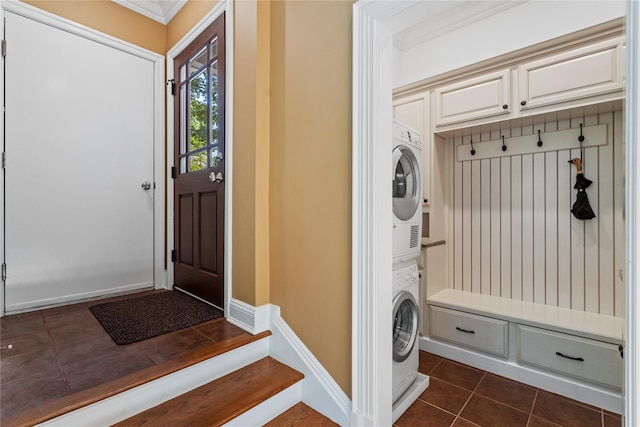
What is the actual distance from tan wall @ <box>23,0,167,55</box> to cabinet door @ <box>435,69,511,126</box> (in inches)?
103

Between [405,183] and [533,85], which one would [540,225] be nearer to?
[533,85]

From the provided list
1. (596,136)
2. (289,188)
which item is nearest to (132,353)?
(289,188)

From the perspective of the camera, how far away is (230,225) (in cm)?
206

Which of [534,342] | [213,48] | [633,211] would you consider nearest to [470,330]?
[534,342]

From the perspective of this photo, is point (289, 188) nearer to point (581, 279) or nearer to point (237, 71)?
point (237, 71)

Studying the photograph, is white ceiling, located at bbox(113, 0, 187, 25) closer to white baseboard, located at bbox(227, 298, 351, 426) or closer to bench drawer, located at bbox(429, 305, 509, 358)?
white baseboard, located at bbox(227, 298, 351, 426)

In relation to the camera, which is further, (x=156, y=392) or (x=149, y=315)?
(x=149, y=315)

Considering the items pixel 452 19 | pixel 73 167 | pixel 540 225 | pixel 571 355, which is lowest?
pixel 571 355

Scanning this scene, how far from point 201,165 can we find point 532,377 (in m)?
2.81

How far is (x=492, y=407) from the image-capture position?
1.74 metres

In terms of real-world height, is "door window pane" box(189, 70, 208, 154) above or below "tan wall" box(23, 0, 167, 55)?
below

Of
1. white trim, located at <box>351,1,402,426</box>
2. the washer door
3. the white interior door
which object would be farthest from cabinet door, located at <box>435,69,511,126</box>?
the white interior door

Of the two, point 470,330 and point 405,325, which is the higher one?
point 405,325

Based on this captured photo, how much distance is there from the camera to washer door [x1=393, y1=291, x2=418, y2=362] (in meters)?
1.78
